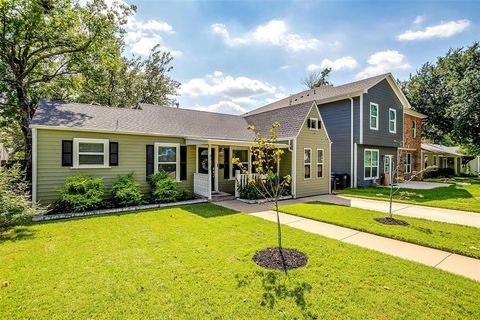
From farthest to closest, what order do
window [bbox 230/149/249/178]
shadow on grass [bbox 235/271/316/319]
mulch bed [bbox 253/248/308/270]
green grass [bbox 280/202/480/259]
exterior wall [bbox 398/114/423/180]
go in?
exterior wall [bbox 398/114/423/180]
window [bbox 230/149/249/178]
green grass [bbox 280/202/480/259]
mulch bed [bbox 253/248/308/270]
shadow on grass [bbox 235/271/316/319]

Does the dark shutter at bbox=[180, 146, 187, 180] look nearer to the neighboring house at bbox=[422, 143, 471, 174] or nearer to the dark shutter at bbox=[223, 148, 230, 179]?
the dark shutter at bbox=[223, 148, 230, 179]

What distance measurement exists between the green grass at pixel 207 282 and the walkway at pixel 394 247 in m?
0.38

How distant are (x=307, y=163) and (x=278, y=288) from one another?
9605mm

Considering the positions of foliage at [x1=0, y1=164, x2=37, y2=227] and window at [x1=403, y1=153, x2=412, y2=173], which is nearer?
foliage at [x1=0, y1=164, x2=37, y2=227]

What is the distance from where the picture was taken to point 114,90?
22453 millimetres

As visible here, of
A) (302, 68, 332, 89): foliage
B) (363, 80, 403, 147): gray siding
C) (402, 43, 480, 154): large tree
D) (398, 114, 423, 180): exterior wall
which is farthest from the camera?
(302, 68, 332, 89): foliage

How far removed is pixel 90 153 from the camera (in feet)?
30.7

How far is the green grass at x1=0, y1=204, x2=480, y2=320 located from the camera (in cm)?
308

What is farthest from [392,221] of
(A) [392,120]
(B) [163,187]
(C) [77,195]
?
(A) [392,120]

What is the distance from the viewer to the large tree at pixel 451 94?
2112cm

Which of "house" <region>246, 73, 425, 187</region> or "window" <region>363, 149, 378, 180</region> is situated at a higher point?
"house" <region>246, 73, 425, 187</region>

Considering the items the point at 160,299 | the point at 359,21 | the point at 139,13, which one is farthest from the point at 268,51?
the point at 160,299

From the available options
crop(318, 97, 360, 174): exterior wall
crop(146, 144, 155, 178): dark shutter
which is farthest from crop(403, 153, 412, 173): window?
crop(146, 144, 155, 178): dark shutter

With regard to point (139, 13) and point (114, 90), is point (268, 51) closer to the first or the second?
point (139, 13)
